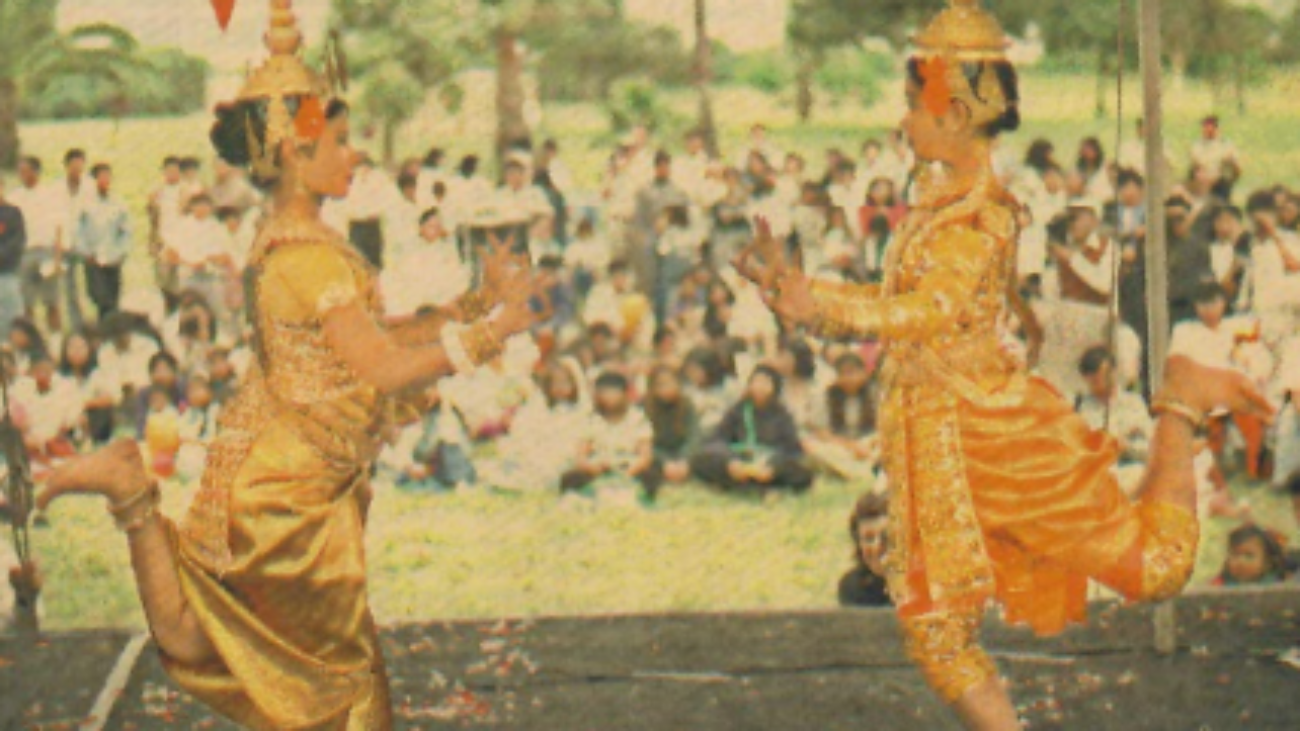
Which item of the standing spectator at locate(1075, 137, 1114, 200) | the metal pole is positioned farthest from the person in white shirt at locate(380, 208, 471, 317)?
the metal pole

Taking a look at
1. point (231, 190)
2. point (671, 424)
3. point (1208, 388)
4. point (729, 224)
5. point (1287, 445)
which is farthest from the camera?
point (231, 190)

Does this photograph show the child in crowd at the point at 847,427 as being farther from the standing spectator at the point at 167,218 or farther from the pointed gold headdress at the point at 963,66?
the pointed gold headdress at the point at 963,66

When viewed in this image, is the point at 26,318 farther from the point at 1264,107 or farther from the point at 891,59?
the point at 1264,107

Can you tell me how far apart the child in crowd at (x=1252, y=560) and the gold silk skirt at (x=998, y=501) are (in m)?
3.52

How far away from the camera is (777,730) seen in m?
4.72

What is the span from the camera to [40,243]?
8.96 m

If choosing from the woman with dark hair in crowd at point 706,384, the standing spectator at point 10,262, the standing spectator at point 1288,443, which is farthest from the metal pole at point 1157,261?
the standing spectator at point 10,262

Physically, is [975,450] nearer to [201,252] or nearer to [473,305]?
[473,305]

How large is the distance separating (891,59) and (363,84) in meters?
2.46

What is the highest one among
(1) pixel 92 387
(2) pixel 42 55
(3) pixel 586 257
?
(2) pixel 42 55

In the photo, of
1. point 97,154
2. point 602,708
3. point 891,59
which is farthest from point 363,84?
point 602,708

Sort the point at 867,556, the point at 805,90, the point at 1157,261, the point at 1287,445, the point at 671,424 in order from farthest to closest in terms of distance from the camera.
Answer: the point at 805,90 → the point at 671,424 → the point at 1287,445 → the point at 867,556 → the point at 1157,261

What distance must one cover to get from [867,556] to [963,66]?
287cm

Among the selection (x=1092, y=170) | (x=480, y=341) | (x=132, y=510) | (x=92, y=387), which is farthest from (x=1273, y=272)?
(x=132, y=510)
